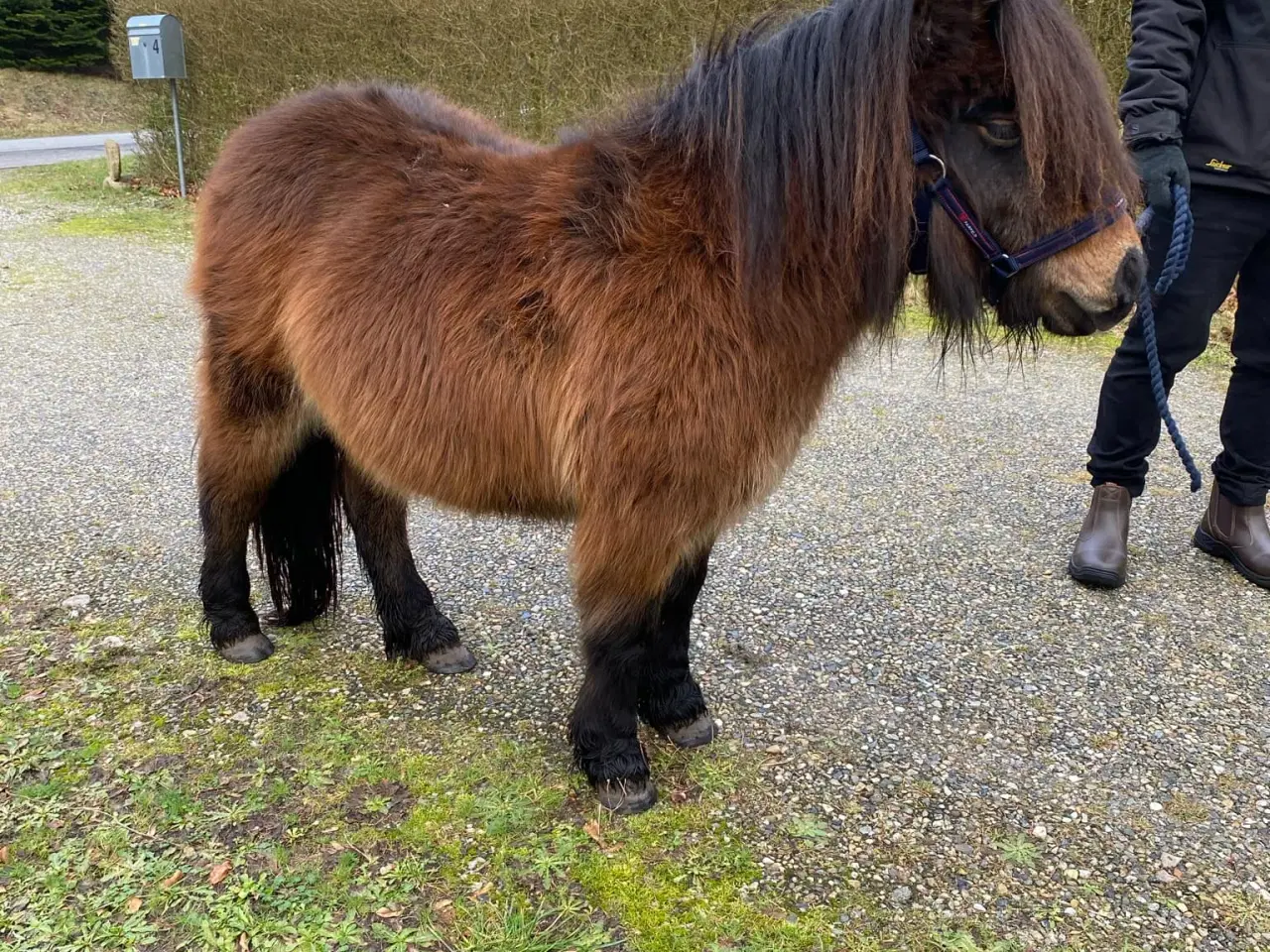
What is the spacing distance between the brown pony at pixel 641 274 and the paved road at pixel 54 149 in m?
16.0

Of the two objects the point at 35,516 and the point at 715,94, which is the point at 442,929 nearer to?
the point at 715,94

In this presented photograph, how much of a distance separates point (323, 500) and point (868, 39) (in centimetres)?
224

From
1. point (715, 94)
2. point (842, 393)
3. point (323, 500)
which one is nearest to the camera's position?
point (715, 94)

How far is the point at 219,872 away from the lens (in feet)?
7.12

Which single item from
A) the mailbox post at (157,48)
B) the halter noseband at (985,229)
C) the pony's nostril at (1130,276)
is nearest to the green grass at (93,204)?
the mailbox post at (157,48)

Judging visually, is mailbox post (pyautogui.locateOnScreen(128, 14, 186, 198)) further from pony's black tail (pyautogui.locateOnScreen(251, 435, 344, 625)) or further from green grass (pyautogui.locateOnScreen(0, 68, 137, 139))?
green grass (pyautogui.locateOnScreen(0, 68, 137, 139))

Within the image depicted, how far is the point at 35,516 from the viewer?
4016 mm

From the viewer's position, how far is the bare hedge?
976cm

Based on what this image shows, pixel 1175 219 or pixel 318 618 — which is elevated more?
pixel 1175 219

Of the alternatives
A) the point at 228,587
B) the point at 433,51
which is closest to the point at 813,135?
the point at 228,587

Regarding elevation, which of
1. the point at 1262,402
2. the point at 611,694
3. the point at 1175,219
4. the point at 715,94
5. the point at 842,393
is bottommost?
the point at 842,393

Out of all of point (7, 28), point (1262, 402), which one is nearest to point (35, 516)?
point (1262, 402)

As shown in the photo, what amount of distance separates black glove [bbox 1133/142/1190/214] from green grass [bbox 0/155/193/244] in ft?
33.7

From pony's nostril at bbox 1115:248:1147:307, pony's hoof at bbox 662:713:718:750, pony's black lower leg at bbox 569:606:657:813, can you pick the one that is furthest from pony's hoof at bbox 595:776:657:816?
pony's nostril at bbox 1115:248:1147:307
